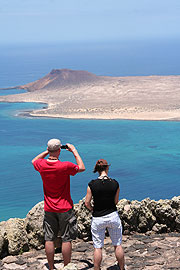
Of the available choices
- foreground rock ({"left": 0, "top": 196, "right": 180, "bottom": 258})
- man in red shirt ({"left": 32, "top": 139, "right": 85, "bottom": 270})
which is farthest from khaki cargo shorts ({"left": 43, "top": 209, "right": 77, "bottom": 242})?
foreground rock ({"left": 0, "top": 196, "right": 180, "bottom": 258})

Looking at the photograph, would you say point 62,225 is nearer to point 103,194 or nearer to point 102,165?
point 103,194

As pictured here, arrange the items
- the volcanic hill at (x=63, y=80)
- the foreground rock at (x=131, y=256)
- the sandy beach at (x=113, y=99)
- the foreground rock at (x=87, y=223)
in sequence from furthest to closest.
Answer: the volcanic hill at (x=63, y=80) → the sandy beach at (x=113, y=99) → the foreground rock at (x=87, y=223) → the foreground rock at (x=131, y=256)

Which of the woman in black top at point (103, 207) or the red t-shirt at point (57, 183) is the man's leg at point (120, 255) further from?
the red t-shirt at point (57, 183)

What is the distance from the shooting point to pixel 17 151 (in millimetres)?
45156

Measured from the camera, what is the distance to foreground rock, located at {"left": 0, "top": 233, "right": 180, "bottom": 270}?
7.34 meters

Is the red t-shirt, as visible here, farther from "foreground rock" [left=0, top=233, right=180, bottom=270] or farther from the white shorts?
"foreground rock" [left=0, top=233, right=180, bottom=270]

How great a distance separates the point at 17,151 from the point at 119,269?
1522 inches

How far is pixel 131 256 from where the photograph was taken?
7.88m

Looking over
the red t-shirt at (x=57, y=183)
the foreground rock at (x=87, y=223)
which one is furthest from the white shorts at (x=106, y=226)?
the foreground rock at (x=87, y=223)

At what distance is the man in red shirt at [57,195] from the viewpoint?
21.8 feet

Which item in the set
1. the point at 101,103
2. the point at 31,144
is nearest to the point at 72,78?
the point at 101,103

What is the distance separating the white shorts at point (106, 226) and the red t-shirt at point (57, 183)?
429mm

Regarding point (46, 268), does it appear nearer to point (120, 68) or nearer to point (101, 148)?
point (101, 148)

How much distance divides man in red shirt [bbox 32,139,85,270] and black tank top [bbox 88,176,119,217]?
29 centimetres
